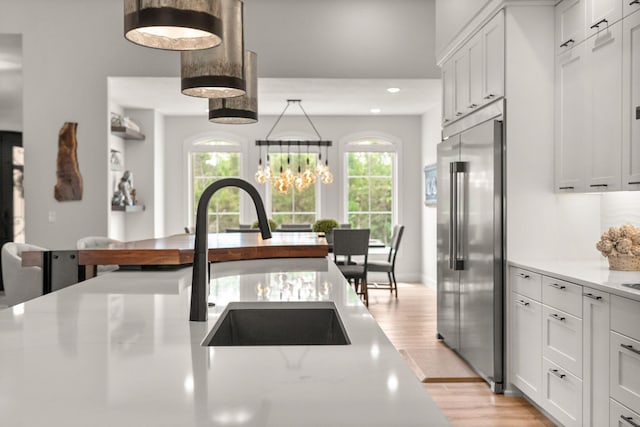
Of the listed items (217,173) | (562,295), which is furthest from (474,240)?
(217,173)

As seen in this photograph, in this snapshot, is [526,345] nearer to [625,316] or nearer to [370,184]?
[625,316]

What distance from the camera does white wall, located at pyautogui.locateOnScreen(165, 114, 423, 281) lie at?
29.9 feet

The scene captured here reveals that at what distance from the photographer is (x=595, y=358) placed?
265 centimetres

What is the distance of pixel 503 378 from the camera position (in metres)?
3.68

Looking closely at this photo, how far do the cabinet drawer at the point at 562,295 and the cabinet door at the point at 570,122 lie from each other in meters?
0.60

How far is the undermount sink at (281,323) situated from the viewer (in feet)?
5.64

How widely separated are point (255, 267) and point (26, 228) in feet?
14.0

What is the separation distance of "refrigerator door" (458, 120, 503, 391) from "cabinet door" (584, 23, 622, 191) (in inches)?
24.2

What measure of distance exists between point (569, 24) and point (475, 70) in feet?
2.85

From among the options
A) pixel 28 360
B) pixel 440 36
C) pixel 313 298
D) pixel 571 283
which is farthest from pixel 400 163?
pixel 28 360

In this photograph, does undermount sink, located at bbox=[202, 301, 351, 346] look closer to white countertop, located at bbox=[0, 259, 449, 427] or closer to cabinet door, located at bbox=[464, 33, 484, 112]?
white countertop, located at bbox=[0, 259, 449, 427]

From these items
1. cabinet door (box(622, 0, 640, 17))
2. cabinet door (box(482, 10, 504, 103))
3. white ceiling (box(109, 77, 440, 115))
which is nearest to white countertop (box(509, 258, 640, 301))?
cabinet door (box(482, 10, 504, 103))

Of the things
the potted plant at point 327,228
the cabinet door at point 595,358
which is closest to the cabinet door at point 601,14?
the cabinet door at point 595,358

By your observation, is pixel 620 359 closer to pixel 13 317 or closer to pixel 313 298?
pixel 313 298
